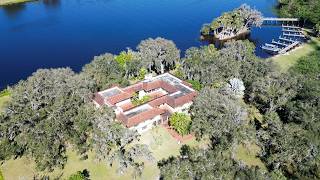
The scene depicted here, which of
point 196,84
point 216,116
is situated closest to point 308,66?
point 196,84

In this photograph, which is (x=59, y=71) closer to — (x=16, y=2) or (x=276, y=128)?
(x=276, y=128)

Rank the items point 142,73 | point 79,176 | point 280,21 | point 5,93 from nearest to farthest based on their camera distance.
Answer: point 79,176 < point 5,93 < point 142,73 < point 280,21

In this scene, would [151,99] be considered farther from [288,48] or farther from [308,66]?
[288,48]

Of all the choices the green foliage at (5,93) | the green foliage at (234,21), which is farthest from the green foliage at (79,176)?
the green foliage at (234,21)

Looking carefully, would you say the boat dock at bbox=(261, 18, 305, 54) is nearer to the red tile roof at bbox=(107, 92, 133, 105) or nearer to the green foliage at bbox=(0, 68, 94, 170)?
the red tile roof at bbox=(107, 92, 133, 105)

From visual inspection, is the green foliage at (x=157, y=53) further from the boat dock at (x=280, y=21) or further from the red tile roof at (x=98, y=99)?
the boat dock at (x=280, y=21)

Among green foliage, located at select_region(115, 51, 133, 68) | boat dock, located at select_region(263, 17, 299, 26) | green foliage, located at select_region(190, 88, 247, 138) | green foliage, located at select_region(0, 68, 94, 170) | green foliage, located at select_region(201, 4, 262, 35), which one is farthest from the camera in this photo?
boat dock, located at select_region(263, 17, 299, 26)

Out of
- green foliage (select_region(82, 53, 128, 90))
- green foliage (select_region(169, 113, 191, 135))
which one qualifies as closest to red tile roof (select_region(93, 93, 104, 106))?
green foliage (select_region(82, 53, 128, 90))
